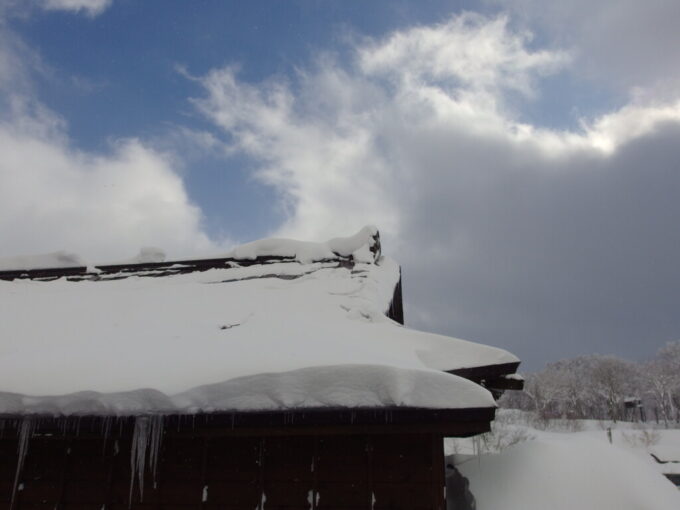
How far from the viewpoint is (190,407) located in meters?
2.91

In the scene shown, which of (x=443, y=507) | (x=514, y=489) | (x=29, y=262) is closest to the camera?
(x=443, y=507)

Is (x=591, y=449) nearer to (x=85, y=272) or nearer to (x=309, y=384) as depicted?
(x=309, y=384)

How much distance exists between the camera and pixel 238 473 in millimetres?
3518

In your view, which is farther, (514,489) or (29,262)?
(29,262)

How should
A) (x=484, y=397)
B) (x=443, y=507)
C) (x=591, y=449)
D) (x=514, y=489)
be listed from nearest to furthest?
(x=484, y=397), (x=443, y=507), (x=514, y=489), (x=591, y=449)

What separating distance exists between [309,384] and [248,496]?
1215mm

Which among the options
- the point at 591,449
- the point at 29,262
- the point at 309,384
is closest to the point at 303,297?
Answer: the point at 309,384

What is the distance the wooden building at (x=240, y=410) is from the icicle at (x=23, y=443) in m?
0.02

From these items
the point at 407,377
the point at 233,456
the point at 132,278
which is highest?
the point at 132,278

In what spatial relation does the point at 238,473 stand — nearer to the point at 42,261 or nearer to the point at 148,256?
the point at 148,256

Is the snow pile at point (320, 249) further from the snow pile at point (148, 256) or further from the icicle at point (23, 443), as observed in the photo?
the icicle at point (23, 443)

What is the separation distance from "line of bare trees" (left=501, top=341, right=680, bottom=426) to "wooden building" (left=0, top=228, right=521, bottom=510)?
60.4m

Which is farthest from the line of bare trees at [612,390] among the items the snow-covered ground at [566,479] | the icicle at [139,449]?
the icicle at [139,449]

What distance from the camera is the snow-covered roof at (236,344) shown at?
9.54 feet
